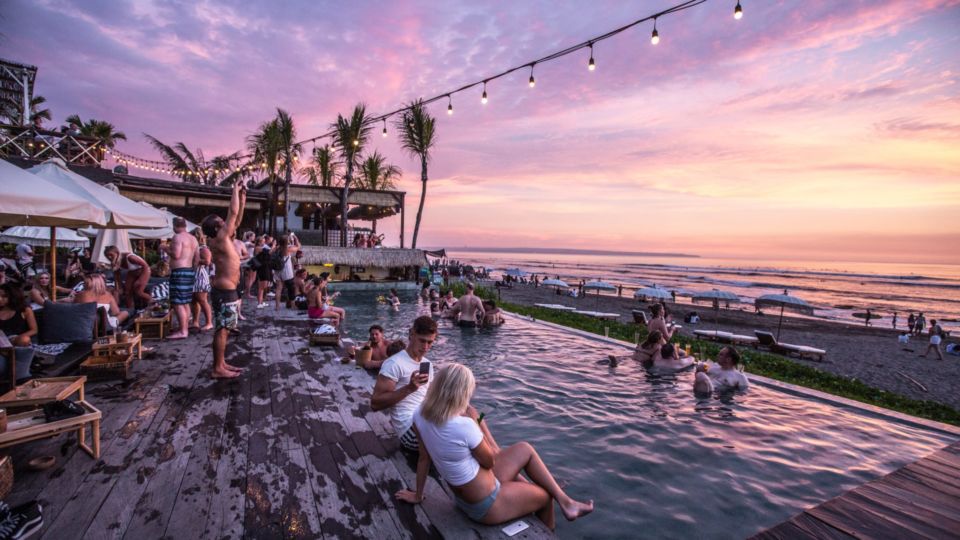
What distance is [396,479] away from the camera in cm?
302

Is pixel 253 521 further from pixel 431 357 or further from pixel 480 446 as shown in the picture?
pixel 431 357

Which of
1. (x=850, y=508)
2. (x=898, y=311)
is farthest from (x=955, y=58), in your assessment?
(x=898, y=311)

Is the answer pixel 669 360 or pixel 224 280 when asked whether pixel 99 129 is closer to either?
pixel 224 280

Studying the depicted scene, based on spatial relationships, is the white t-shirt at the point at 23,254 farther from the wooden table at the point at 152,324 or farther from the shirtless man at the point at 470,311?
the shirtless man at the point at 470,311

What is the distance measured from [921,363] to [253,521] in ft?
79.1

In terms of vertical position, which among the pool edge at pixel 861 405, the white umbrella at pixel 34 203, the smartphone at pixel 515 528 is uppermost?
the white umbrella at pixel 34 203

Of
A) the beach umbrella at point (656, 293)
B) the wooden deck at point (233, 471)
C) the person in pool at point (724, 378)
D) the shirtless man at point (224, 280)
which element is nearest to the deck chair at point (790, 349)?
the beach umbrella at point (656, 293)

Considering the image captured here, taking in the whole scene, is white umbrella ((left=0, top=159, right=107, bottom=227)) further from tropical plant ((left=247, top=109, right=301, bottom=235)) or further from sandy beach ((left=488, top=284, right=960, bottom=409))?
tropical plant ((left=247, top=109, right=301, bottom=235))

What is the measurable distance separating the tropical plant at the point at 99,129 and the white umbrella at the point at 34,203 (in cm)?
3302

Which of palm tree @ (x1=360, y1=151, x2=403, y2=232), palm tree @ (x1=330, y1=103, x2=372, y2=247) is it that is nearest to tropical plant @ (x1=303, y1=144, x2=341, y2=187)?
palm tree @ (x1=360, y1=151, x2=403, y2=232)

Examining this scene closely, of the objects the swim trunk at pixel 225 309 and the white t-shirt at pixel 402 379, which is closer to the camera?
the white t-shirt at pixel 402 379

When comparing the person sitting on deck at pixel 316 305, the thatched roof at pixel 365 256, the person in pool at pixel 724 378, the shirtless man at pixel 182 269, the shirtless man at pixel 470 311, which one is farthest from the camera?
the thatched roof at pixel 365 256

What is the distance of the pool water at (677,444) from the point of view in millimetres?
3945

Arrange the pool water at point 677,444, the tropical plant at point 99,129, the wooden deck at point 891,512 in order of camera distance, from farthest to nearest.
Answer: the tropical plant at point 99,129, the pool water at point 677,444, the wooden deck at point 891,512
